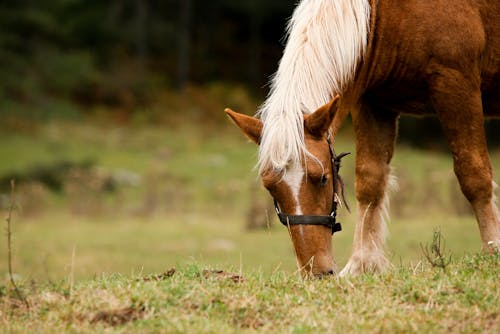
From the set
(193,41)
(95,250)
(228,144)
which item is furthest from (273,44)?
(95,250)

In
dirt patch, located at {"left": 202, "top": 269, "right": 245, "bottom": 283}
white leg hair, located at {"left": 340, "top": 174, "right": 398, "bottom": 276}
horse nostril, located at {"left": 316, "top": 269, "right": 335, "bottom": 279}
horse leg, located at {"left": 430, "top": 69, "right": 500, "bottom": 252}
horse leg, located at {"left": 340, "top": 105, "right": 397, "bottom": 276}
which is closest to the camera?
dirt patch, located at {"left": 202, "top": 269, "right": 245, "bottom": 283}

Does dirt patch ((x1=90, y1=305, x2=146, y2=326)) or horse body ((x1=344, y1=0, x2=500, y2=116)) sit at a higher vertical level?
horse body ((x1=344, y1=0, x2=500, y2=116))

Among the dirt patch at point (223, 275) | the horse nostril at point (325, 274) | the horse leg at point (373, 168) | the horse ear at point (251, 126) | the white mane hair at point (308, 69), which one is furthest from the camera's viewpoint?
the horse leg at point (373, 168)

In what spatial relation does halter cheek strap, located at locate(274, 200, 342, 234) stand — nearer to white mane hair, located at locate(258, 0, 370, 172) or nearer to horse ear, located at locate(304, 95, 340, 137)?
white mane hair, located at locate(258, 0, 370, 172)

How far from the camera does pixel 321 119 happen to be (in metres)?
4.71

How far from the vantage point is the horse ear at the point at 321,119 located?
15.4 ft

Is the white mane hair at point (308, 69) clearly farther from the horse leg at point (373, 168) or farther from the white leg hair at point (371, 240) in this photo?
the white leg hair at point (371, 240)

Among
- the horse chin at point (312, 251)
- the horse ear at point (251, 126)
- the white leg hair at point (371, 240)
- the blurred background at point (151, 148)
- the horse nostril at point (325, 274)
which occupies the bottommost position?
the blurred background at point (151, 148)

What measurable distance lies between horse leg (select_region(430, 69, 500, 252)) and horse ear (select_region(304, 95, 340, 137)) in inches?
42.5

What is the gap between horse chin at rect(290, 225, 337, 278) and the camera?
4.55 m

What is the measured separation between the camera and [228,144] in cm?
2730

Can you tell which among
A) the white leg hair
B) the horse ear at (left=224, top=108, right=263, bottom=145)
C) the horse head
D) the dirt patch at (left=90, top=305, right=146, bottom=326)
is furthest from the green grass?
the white leg hair

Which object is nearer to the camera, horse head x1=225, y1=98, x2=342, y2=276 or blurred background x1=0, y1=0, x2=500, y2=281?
horse head x1=225, y1=98, x2=342, y2=276

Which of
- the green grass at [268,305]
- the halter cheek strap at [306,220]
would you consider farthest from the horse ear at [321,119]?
the green grass at [268,305]
